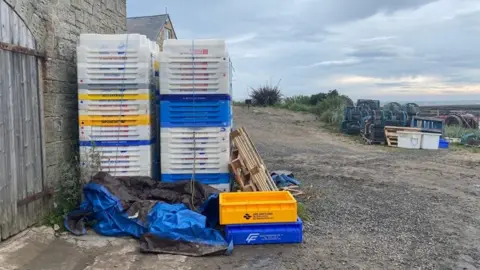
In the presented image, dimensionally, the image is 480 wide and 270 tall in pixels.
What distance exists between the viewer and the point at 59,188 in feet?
17.0

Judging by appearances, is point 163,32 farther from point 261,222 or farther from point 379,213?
point 261,222

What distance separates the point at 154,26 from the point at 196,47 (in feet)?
49.1

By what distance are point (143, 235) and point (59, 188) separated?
5.11ft

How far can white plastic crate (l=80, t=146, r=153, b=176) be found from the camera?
5.35 m

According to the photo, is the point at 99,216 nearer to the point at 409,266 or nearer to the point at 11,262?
the point at 11,262

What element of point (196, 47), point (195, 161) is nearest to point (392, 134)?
point (195, 161)

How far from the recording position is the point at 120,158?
541 cm

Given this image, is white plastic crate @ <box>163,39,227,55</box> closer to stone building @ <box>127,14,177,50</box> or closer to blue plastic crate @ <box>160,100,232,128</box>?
blue plastic crate @ <box>160,100,232,128</box>

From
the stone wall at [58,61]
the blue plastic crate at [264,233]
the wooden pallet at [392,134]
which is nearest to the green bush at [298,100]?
the wooden pallet at [392,134]

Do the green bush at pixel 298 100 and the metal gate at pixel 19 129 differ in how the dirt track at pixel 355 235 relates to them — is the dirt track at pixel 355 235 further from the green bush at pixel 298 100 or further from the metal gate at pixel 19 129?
the green bush at pixel 298 100

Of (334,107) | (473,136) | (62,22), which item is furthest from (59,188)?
(334,107)

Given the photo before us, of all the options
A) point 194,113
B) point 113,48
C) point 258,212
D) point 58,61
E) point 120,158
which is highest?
point 113,48

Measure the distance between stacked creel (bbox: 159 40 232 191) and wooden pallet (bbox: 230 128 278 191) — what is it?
0.25m

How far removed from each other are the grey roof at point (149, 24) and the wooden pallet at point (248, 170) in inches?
496
